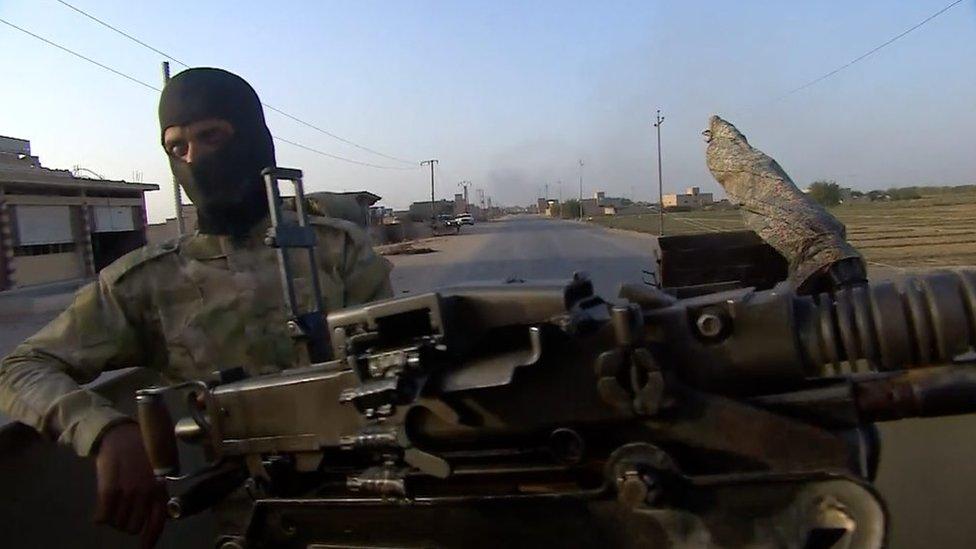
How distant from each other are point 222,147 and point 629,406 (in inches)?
60.5

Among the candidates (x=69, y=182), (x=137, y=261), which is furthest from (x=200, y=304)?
(x=69, y=182)

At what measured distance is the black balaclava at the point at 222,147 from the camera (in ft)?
7.59

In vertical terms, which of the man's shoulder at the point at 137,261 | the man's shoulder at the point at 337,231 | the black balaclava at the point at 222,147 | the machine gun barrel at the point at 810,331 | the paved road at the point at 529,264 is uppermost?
the black balaclava at the point at 222,147

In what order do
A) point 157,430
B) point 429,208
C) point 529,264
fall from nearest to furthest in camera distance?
point 157,430 → point 529,264 → point 429,208

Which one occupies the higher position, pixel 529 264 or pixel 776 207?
pixel 776 207

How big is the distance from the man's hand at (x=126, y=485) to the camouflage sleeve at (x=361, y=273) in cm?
91

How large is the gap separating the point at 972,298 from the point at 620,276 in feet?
52.6

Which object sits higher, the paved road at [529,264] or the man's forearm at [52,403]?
the man's forearm at [52,403]

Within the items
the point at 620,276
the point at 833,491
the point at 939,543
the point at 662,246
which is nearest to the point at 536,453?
the point at 833,491

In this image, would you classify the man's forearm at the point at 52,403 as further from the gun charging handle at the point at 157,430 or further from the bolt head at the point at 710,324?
the bolt head at the point at 710,324

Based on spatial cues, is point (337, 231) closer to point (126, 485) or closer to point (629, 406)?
point (126, 485)

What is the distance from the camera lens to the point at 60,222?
33719 millimetres

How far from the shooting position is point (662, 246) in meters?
5.00

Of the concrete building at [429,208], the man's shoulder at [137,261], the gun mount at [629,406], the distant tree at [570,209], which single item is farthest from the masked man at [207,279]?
the distant tree at [570,209]
